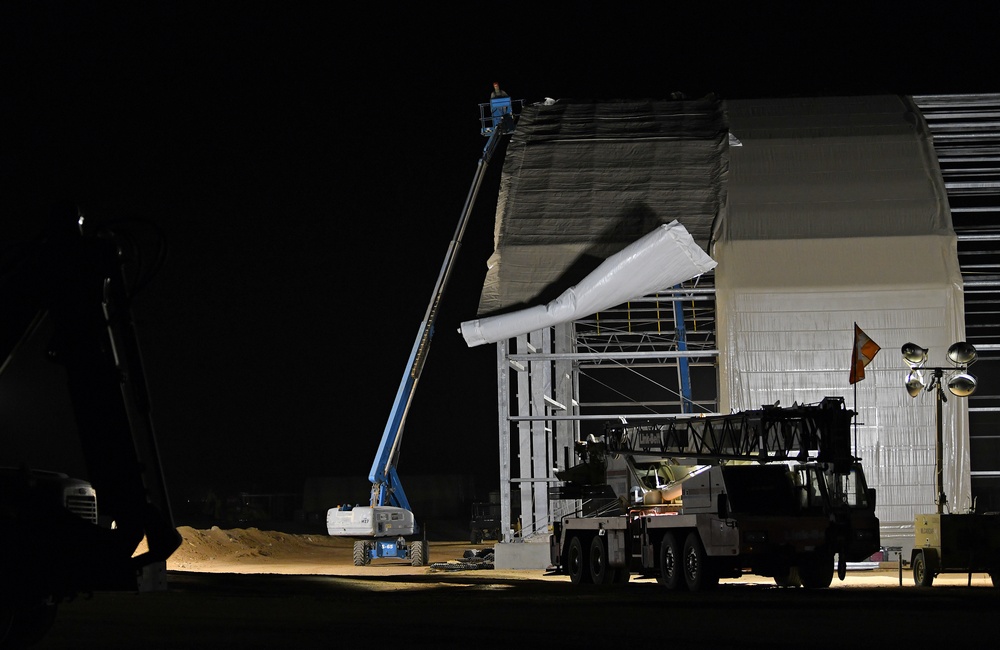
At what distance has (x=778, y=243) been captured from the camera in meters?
35.1

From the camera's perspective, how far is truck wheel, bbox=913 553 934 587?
26344mm

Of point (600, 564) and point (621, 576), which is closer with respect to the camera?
point (621, 576)

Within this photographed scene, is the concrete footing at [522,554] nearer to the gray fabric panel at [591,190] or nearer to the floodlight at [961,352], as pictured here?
the gray fabric panel at [591,190]

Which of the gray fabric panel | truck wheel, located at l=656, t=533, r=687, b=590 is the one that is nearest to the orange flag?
the gray fabric panel

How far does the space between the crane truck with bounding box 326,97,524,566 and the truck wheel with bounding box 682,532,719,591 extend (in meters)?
14.1

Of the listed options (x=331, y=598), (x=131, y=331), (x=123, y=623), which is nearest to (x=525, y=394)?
(x=331, y=598)

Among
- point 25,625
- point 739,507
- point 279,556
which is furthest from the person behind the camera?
point 279,556

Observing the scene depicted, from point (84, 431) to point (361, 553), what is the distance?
90.3 ft

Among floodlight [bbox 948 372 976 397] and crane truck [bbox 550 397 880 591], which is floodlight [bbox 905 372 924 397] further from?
crane truck [bbox 550 397 880 591]

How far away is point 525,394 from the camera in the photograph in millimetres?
36562

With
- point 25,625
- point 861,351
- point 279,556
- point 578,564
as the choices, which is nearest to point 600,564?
point 578,564

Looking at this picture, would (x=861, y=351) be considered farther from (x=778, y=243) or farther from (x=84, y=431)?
(x=84, y=431)

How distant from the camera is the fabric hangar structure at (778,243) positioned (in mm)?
Result: 33938

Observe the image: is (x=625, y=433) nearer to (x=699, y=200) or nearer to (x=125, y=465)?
(x=699, y=200)
